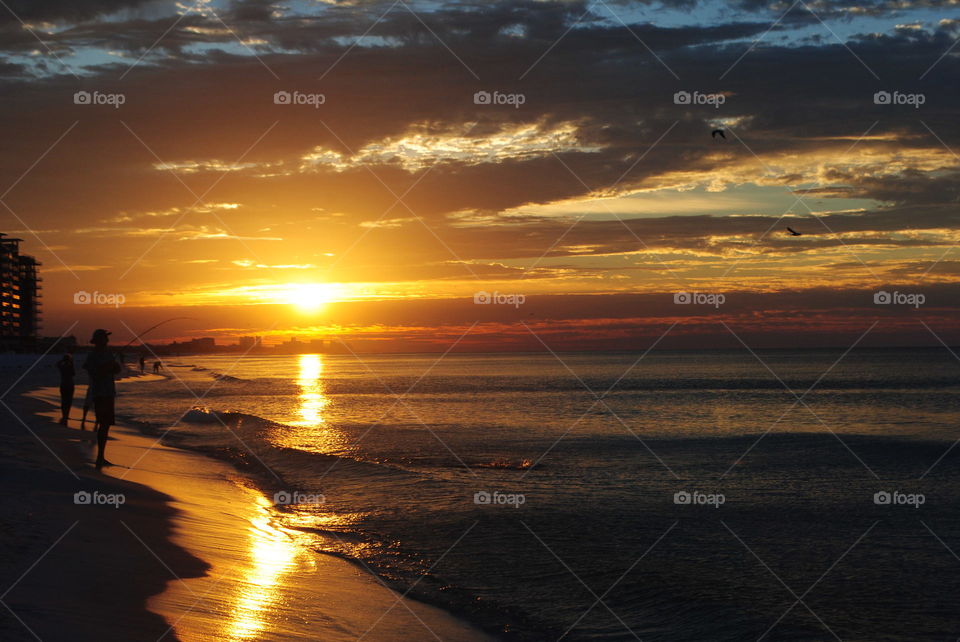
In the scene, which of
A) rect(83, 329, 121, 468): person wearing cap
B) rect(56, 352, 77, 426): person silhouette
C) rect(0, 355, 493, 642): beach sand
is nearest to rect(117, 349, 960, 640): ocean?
rect(0, 355, 493, 642): beach sand

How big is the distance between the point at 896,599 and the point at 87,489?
1179 cm

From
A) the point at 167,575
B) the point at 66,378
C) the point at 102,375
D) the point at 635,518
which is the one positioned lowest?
the point at 635,518

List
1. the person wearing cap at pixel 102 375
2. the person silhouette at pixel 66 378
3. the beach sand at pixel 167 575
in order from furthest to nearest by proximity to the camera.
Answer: the person silhouette at pixel 66 378
the person wearing cap at pixel 102 375
the beach sand at pixel 167 575

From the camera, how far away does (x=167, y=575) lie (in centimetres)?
819

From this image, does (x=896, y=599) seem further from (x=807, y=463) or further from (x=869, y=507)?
(x=807, y=463)

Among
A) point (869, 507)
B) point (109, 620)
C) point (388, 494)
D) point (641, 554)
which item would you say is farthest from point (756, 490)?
point (109, 620)

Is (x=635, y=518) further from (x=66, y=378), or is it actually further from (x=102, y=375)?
(x=66, y=378)

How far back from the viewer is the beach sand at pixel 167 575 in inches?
256

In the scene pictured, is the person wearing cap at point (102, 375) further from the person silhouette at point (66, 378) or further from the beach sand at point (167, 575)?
the person silhouette at point (66, 378)

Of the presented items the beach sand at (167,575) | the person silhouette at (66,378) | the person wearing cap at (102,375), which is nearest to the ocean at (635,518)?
the beach sand at (167,575)

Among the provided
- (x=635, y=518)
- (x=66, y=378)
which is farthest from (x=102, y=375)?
(x=635, y=518)

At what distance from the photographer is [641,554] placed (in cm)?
1197

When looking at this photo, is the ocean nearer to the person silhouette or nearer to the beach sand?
the beach sand

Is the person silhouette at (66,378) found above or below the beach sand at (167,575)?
above
